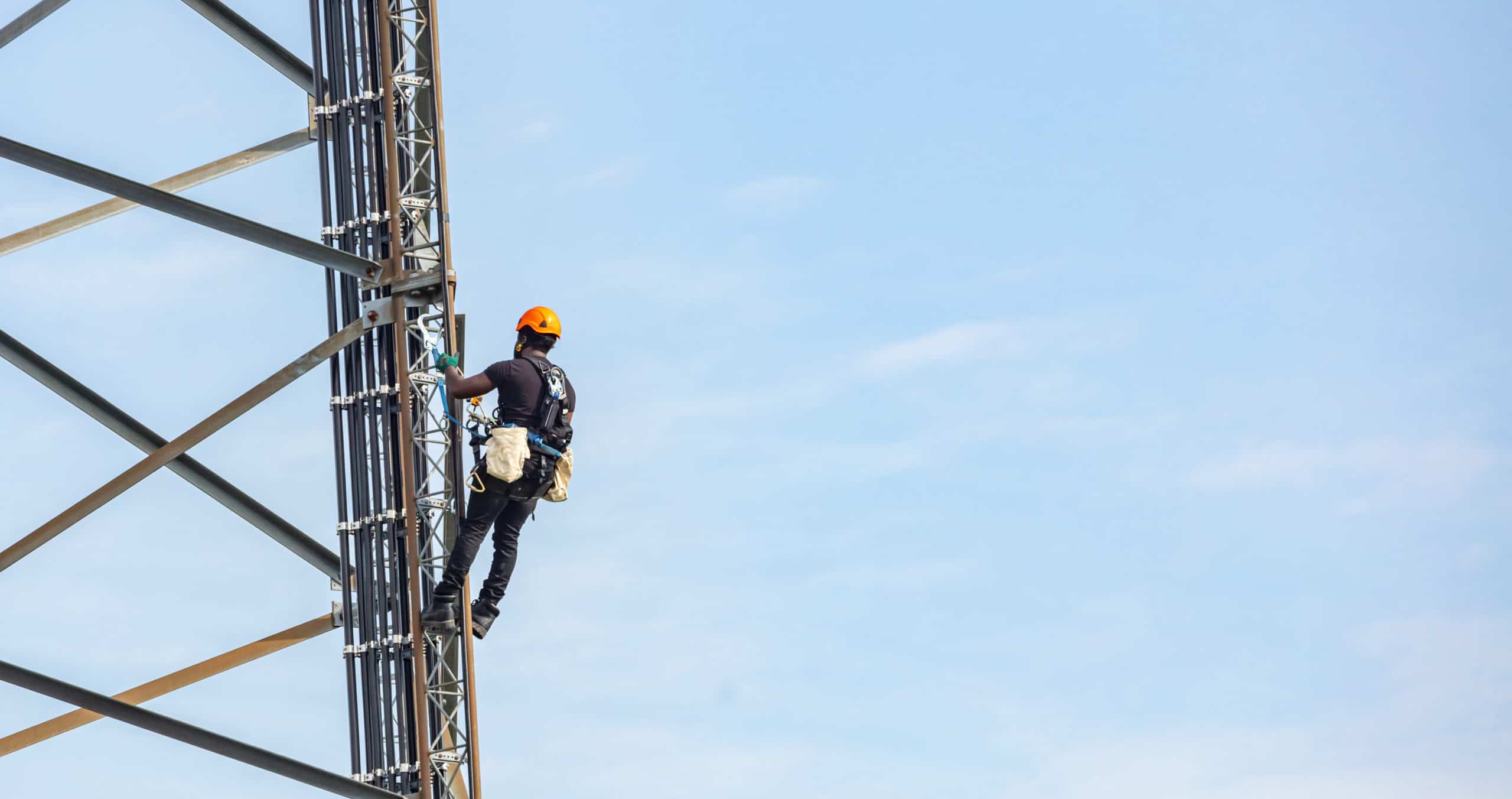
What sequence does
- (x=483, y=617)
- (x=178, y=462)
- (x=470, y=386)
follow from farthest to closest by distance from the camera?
(x=178, y=462)
(x=483, y=617)
(x=470, y=386)

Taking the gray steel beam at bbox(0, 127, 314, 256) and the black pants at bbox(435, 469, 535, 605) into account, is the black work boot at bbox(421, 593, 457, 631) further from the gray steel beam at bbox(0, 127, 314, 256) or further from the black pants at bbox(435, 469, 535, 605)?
the gray steel beam at bbox(0, 127, 314, 256)

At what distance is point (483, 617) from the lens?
16.2 meters

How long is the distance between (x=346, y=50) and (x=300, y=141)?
1529 mm

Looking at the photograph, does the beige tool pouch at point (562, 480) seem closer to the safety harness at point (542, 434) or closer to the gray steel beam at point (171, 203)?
the safety harness at point (542, 434)

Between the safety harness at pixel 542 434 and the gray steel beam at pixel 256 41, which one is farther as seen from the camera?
the gray steel beam at pixel 256 41

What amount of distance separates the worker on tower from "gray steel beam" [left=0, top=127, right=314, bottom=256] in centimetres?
315

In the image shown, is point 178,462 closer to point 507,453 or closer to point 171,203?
point 171,203

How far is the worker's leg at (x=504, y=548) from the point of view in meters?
16.0

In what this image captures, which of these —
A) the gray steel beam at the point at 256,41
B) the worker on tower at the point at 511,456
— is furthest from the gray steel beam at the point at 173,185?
the worker on tower at the point at 511,456

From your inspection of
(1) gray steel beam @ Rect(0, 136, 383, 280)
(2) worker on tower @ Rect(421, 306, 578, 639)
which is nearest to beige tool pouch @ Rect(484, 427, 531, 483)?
→ (2) worker on tower @ Rect(421, 306, 578, 639)

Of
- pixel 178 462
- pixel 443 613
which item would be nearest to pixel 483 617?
pixel 443 613

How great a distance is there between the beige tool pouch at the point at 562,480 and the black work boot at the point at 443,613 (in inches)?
41.1

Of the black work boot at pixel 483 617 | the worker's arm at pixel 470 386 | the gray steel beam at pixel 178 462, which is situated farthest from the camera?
the gray steel beam at pixel 178 462

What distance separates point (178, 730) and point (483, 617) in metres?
2.40
